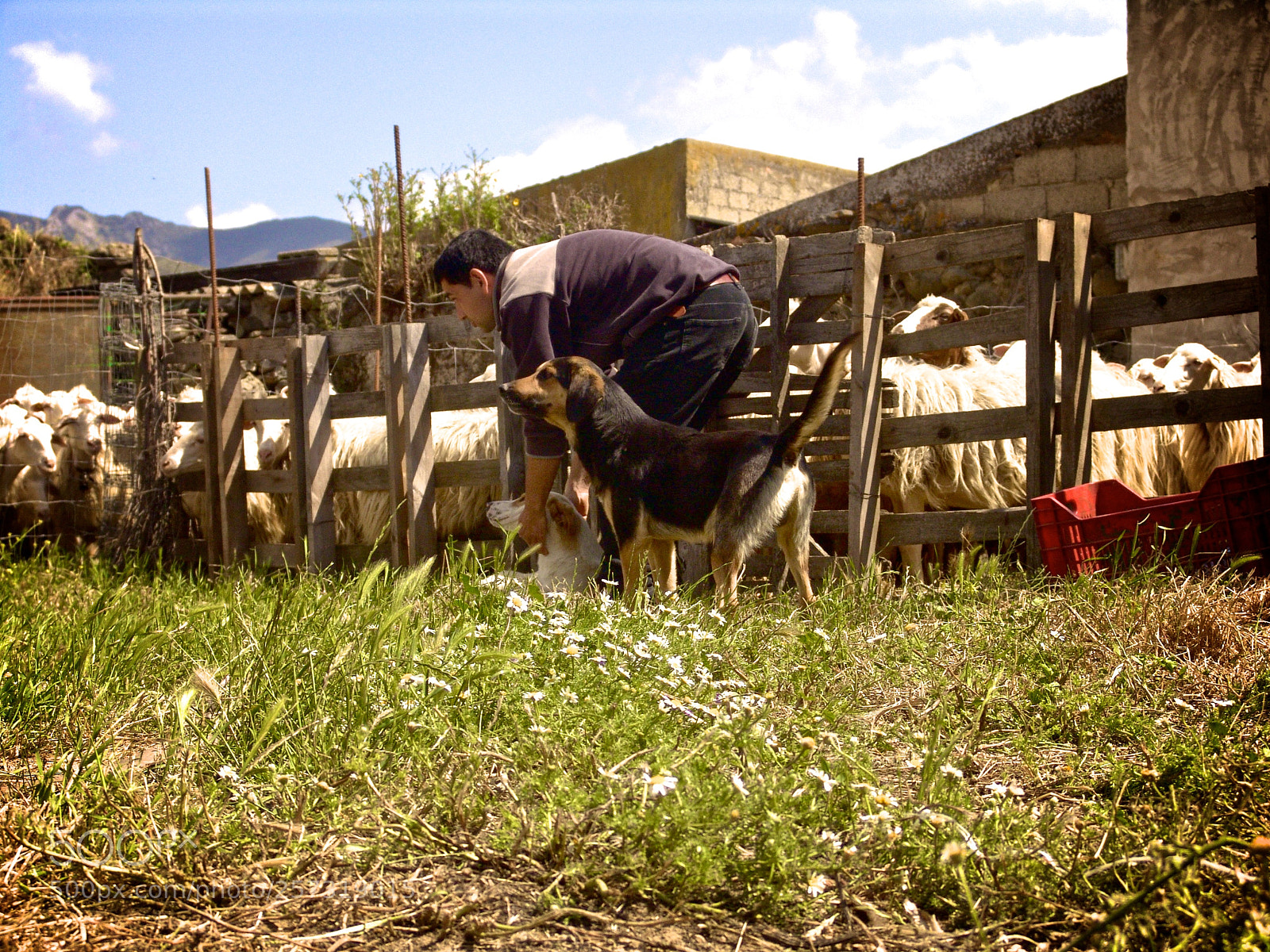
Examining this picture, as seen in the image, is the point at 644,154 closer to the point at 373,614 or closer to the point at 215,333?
the point at 215,333

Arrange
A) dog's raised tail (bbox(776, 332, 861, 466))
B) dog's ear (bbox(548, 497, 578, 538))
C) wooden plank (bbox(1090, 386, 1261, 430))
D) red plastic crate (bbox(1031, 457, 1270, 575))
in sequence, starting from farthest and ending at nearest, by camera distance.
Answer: dog's ear (bbox(548, 497, 578, 538)) < wooden plank (bbox(1090, 386, 1261, 430)) < dog's raised tail (bbox(776, 332, 861, 466)) < red plastic crate (bbox(1031, 457, 1270, 575))

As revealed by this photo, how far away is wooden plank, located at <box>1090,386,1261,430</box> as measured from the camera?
4422mm

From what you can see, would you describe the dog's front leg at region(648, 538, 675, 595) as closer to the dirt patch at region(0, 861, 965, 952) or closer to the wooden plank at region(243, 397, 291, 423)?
the dirt patch at region(0, 861, 965, 952)


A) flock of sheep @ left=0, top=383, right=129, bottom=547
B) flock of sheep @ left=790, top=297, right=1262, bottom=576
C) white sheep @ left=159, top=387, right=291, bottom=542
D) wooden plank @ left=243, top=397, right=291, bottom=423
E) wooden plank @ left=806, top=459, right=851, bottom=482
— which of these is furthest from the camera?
flock of sheep @ left=0, top=383, right=129, bottom=547

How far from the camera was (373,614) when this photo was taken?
10.3 feet

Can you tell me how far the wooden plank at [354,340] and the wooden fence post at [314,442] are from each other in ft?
0.18

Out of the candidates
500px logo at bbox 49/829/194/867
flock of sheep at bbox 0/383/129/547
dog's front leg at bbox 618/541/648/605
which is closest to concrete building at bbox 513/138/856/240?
flock of sheep at bbox 0/383/129/547

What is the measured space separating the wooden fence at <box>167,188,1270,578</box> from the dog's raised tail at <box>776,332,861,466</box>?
100 centimetres

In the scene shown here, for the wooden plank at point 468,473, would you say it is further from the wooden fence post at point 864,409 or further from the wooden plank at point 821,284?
the wooden fence post at point 864,409

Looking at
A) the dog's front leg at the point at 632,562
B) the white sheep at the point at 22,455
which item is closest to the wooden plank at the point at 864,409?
the dog's front leg at the point at 632,562

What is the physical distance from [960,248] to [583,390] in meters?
1.96

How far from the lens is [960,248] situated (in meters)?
4.97

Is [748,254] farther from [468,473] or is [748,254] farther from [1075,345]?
[468,473]

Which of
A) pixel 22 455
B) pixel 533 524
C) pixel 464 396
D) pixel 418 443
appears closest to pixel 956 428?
pixel 533 524
